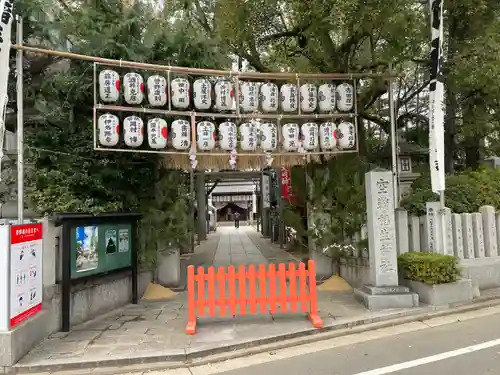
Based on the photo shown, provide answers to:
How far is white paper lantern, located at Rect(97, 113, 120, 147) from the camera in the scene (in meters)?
7.77

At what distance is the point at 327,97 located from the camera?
9164 mm

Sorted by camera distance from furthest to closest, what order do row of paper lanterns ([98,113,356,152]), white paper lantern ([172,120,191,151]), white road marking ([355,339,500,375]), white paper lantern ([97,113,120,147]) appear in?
white paper lantern ([172,120,191,151]) → row of paper lanterns ([98,113,356,152]) → white paper lantern ([97,113,120,147]) → white road marking ([355,339,500,375])

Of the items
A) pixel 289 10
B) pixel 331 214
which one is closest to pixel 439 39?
pixel 289 10

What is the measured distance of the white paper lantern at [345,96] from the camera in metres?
9.24

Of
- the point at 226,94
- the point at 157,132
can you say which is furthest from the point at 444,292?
the point at 157,132

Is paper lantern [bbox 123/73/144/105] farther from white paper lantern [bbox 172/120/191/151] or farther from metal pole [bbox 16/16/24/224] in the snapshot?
metal pole [bbox 16/16/24/224]

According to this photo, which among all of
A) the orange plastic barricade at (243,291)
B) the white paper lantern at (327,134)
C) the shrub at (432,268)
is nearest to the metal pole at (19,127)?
the orange plastic barricade at (243,291)

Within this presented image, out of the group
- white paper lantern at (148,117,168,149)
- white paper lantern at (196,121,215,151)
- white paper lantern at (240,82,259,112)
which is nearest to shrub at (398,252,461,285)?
white paper lantern at (240,82,259,112)

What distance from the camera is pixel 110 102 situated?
26.0ft

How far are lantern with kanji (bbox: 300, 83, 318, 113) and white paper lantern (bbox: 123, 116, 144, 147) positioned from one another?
3.53 meters

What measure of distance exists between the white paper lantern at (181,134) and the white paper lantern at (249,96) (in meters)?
1.32

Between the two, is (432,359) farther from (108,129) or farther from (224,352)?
(108,129)

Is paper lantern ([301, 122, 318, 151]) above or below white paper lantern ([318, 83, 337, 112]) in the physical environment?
below

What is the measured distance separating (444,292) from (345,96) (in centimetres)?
456
